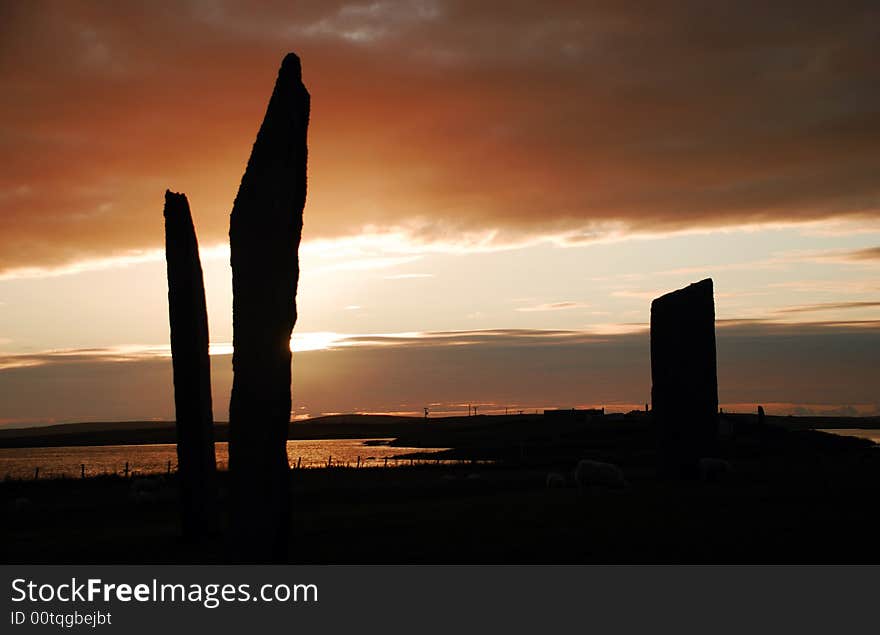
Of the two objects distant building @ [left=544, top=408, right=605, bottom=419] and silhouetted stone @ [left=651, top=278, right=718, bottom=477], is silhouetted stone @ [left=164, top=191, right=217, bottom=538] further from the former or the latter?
distant building @ [left=544, top=408, right=605, bottom=419]

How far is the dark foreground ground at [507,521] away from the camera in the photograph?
42.1 ft

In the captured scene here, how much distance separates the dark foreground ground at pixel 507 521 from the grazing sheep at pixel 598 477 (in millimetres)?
481

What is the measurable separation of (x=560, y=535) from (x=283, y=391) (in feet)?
16.5

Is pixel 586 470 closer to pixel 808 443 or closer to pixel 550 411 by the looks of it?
pixel 808 443

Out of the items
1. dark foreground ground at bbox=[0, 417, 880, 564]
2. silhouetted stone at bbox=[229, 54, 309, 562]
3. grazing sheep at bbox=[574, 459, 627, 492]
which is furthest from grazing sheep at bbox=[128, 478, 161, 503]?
silhouetted stone at bbox=[229, 54, 309, 562]

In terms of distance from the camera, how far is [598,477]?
23.1 metres

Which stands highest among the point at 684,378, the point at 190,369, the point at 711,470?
the point at 190,369

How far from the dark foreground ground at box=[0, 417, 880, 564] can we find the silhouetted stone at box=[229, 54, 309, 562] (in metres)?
1.41

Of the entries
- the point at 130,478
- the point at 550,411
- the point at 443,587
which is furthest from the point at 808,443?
the point at 550,411

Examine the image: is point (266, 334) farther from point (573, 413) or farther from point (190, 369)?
point (573, 413)

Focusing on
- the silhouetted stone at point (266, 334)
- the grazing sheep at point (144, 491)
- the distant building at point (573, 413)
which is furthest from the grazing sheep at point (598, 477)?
the distant building at point (573, 413)

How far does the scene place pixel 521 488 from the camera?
26500 mm

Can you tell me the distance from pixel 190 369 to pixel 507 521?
252 inches

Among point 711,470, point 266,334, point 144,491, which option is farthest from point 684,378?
point 144,491
